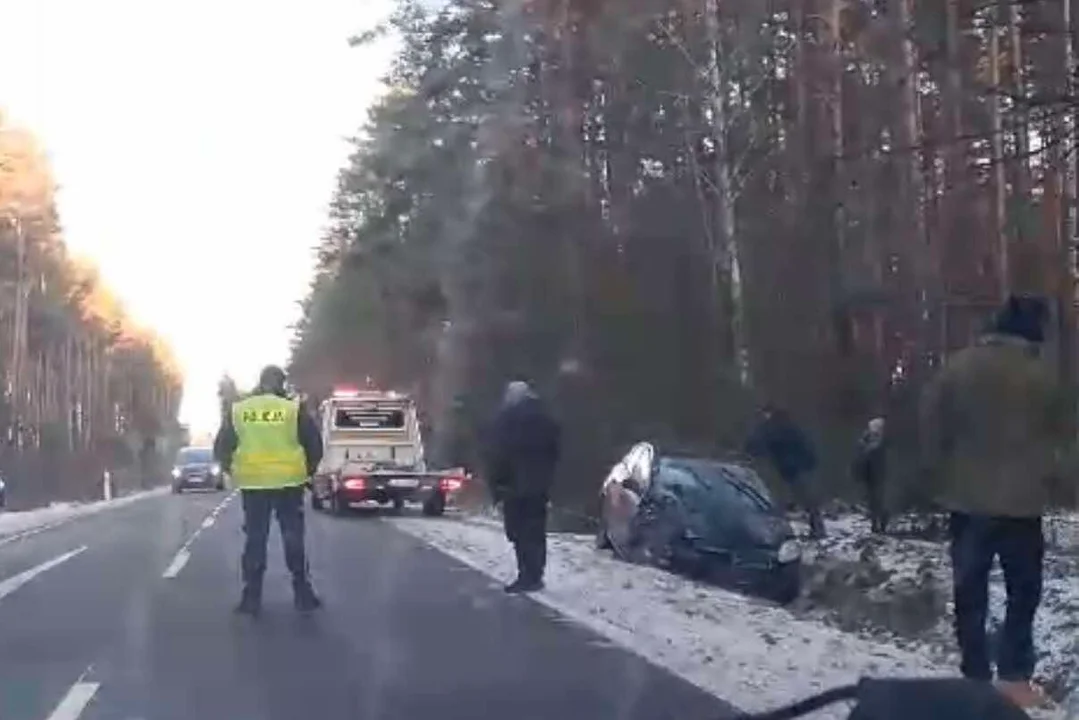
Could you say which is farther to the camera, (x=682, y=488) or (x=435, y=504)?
(x=435, y=504)

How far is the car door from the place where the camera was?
71.8ft

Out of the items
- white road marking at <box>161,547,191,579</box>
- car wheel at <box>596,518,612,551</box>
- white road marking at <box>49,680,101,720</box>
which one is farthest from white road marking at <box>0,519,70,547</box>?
white road marking at <box>49,680,101,720</box>

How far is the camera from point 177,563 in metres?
22.3

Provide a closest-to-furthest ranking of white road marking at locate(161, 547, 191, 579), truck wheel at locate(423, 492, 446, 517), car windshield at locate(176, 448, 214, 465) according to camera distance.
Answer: white road marking at locate(161, 547, 191, 579) → truck wheel at locate(423, 492, 446, 517) → car windshield at locate(176, 448, 214, 465)

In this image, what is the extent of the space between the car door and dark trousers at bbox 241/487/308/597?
6.26m

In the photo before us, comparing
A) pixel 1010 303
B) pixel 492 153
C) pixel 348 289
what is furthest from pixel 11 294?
pixel 1010 303

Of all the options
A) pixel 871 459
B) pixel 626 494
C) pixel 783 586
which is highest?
pixel 871 459

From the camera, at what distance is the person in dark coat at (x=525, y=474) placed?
1814cm

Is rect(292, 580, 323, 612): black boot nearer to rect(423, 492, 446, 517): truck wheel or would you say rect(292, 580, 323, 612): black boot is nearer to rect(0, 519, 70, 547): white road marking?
rect(0, 519, 70, 547): white road marking

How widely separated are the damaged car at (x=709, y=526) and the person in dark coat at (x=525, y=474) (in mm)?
2543

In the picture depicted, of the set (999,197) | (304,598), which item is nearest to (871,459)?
(999,197)

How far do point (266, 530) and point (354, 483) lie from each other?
25.1 m

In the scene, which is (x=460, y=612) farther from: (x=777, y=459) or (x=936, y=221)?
(x=936, y=221)

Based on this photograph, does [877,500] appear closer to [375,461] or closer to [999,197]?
[999,197]
